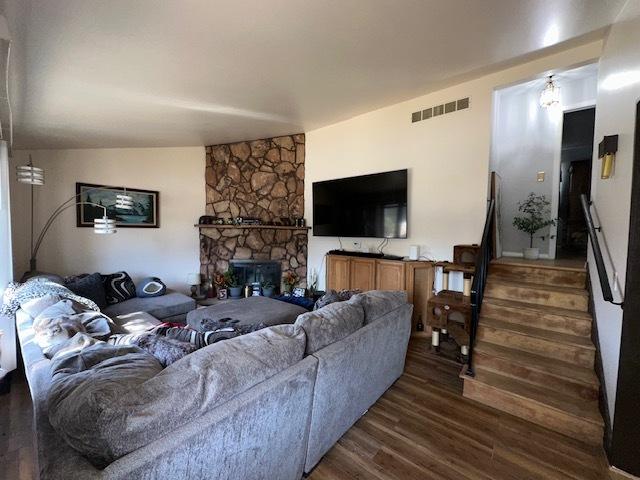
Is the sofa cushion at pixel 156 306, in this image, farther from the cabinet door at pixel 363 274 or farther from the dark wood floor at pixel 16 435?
the cabinet door at pixel 363 274

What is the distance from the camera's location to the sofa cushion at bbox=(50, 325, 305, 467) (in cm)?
84

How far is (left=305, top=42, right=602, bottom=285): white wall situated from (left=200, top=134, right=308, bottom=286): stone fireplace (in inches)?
37.6

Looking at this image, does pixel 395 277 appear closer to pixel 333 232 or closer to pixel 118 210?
pixel 333 232

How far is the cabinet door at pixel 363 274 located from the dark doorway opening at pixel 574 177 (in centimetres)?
324

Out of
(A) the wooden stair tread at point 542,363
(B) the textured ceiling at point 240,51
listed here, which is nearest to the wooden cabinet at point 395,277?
(A) the wooden stair tread at point 542,363

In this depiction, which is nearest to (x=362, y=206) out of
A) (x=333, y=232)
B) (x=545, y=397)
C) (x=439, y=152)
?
(x=333, y=232)

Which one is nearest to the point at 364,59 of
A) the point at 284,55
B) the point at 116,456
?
the point at 284,55

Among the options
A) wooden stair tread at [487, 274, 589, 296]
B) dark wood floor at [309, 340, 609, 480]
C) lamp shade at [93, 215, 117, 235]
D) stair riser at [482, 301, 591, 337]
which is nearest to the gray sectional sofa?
dark wood floor at [309, 340, 609, 480]

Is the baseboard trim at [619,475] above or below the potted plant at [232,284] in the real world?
below

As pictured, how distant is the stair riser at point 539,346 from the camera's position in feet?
7.28

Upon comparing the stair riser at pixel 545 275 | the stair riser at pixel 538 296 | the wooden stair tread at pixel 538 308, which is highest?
the stair riser at pixel 545 275

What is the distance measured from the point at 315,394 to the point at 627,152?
240cm

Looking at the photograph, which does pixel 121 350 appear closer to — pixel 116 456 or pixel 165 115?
pixel 116 456

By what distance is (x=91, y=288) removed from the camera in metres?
3.21
